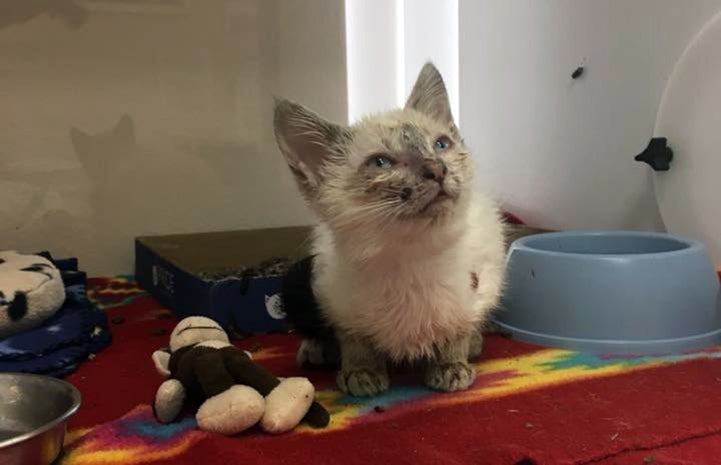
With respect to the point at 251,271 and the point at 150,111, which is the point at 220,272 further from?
the point at 150,111

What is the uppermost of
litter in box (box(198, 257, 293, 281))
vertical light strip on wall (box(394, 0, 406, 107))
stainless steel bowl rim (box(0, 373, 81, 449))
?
vertical light strip on wall (box(394, 0, 406, 107))

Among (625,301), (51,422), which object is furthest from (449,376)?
(51,422)

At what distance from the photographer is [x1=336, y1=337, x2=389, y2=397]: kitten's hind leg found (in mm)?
1030

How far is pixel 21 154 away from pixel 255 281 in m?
0.93

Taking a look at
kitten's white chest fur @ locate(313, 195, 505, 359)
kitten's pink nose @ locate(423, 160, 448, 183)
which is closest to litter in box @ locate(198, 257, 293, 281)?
kitten's white chest fur @ locate(313, 195, 505, 359)

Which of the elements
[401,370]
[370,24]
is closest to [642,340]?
[401,370]

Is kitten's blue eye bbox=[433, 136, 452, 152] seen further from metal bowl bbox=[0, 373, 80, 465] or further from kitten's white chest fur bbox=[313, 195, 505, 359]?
metal bowl bbox=[0, 373, 80, 465]

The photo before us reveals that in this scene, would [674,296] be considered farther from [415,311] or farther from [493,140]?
[493,140]

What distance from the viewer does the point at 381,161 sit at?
3.22ft

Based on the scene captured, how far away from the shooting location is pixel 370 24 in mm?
2322

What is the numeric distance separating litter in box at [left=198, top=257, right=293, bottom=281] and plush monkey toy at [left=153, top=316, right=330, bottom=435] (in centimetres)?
38

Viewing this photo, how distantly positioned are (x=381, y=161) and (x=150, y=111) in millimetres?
1255

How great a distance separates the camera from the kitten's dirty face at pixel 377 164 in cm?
94

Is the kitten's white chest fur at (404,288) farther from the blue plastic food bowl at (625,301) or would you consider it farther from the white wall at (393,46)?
the white wall at (393,46)
